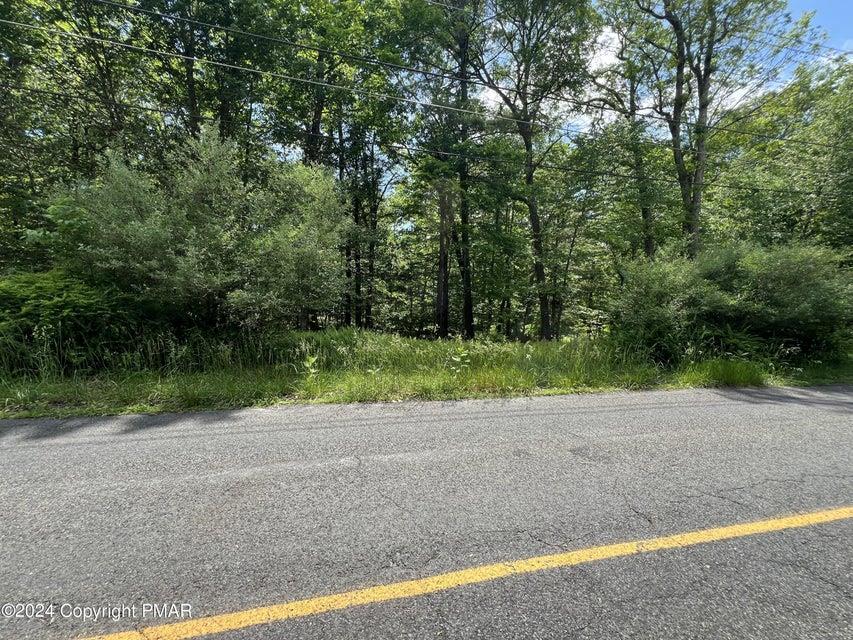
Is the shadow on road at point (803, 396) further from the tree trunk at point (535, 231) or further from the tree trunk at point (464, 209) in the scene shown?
the tree trunk at point (535, 231)

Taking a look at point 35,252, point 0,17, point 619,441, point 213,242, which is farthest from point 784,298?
point 0,17

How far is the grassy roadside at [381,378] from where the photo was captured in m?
4.38

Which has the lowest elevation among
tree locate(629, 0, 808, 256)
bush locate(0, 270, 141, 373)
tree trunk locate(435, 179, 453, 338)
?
bush locate(0, 270, 141, 373)

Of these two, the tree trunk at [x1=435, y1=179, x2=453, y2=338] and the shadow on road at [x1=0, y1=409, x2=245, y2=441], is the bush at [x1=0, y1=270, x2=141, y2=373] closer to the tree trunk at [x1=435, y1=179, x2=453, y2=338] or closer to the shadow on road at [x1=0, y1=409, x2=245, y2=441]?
the shadow on road at [x1=0, y1=409, x2=245, y2=441]

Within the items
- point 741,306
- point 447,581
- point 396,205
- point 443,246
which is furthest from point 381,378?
point 396,205

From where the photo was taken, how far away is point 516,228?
49.4ft

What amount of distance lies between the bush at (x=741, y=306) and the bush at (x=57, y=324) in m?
9.39

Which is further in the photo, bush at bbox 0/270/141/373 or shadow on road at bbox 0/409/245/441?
bush at bbox 0/270/141/373

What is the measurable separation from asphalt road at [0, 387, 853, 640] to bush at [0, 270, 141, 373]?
205cm

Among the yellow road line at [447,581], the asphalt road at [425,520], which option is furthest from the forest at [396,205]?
the yellow road line at [447,581]

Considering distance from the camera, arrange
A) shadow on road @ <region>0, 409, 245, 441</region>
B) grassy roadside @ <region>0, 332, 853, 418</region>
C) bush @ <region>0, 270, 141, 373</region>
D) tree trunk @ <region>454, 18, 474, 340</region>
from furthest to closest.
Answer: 1. tree trunk @ <region>454, 18, 474, 340</region>
2. bush @ <region>0, 270, 141, 373</region>
3. grassy roadside @ <region>0, 332, 853, 418</region>
4. shadow on road @ <region>0, 409, 245, 441</region>

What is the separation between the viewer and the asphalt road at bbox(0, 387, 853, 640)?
1.57 meters

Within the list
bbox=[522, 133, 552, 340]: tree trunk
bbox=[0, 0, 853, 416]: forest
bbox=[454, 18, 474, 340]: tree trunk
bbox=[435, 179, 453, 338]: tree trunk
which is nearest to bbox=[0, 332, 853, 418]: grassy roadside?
bbox=[0, 0, 853, 416]: forest

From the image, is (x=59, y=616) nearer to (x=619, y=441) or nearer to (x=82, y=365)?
(x=619, y=441)
